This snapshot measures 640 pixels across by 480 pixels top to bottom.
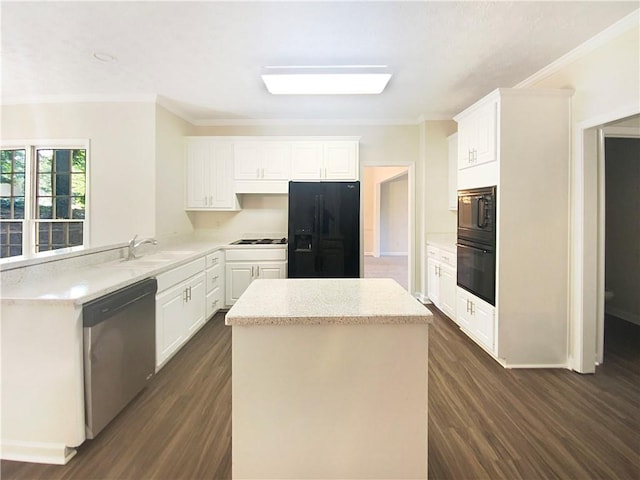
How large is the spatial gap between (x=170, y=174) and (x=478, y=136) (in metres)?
3.43

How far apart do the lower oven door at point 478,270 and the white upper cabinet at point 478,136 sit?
0.80m

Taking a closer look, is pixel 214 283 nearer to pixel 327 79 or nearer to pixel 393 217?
pixel 327 79

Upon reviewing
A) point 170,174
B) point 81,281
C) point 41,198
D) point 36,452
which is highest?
point 170,174

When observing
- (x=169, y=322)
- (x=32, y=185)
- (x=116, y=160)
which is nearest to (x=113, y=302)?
(x=169, y=322)

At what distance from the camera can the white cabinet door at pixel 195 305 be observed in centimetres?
302

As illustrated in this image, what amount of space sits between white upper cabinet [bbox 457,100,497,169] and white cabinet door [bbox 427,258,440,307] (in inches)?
54.3

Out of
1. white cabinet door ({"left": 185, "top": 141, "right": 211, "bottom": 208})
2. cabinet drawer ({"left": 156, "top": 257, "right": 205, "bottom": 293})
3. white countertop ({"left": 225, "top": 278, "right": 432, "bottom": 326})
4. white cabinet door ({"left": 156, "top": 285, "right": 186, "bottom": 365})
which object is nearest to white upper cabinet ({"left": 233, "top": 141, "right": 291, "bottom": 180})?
white cabinet door ({"left": 185, "top": 141, "right": 211, "bottom": 208})

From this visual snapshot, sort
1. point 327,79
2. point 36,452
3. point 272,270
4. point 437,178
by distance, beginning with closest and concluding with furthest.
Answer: point 36,452
point 327,79
point 272,270
point 437,178

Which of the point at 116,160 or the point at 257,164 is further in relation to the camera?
the point at 257,164

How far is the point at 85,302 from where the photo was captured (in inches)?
68.0

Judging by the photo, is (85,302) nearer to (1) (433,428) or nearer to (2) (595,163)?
(1) (433,428)

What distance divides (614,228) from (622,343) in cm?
155

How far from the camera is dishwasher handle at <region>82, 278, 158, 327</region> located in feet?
5.69

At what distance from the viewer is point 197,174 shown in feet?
13.8
